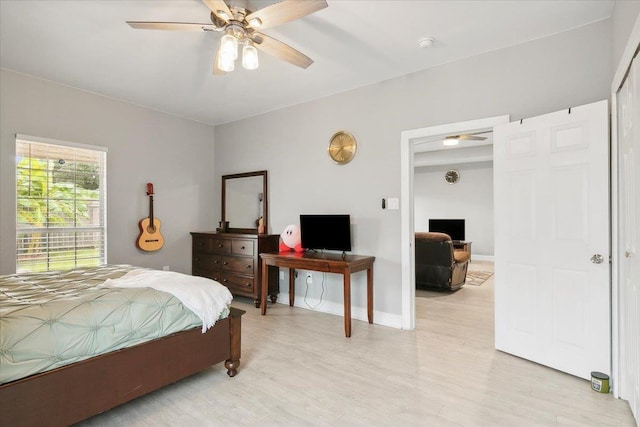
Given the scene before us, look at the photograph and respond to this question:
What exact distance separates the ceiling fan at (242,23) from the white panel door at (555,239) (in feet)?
6.45

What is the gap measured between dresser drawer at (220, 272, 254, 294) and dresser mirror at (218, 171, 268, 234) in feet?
2.23

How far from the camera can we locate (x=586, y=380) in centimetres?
238

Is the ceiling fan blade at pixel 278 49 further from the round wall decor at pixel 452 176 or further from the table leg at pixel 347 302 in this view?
the round wall decor at pixel 452 176

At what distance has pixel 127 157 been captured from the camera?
4.34 metres

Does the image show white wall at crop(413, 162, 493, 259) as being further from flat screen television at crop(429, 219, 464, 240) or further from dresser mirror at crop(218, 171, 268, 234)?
dresser mirror at crop(218, 171, 268, 234)

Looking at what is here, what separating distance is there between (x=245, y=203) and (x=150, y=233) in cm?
133

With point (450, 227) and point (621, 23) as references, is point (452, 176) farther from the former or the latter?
point (621, 23)

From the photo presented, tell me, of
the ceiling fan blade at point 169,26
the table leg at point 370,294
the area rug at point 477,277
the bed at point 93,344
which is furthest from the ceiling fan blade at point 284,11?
the area rug at point 477,277

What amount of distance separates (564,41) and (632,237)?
1.72 meters

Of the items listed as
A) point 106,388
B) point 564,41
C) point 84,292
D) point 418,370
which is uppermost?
point 564,41

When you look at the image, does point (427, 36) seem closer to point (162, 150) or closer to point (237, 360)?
point (237, 360)

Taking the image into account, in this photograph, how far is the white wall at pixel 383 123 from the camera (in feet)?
8.83

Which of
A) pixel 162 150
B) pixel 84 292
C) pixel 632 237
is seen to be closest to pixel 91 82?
pixel 162 150

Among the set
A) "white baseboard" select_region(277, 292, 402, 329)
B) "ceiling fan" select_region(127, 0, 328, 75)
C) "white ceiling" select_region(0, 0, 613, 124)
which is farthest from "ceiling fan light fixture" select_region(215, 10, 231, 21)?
"white baseboard" select_region(277, 292, 402, 329)
